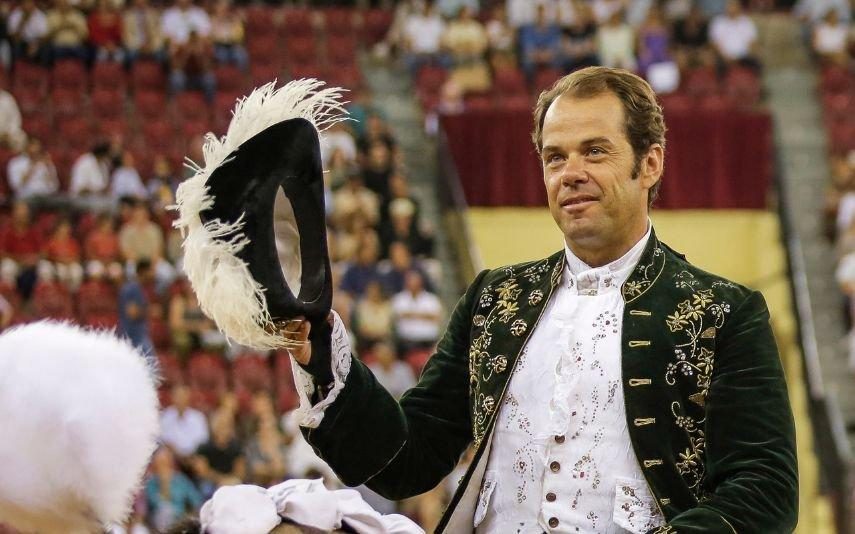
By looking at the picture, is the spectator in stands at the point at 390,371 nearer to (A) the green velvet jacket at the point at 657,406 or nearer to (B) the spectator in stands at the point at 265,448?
(B) the spectator in stands at the point at 265,448

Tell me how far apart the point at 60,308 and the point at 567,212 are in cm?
762

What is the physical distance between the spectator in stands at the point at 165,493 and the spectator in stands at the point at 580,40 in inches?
261

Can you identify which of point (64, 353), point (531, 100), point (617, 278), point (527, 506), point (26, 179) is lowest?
point (527, 506)

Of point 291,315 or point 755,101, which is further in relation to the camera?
Result: point 755,101

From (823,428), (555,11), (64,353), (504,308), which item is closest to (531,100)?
(555,11)

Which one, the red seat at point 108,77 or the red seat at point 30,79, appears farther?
the red seat at point 108,77

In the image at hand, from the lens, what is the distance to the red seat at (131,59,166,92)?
1315 centimetres

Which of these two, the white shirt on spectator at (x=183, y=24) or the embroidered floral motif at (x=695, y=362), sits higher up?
the white shirt on spectator at (x=183, y=24)

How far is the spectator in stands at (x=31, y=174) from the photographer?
11281 mm

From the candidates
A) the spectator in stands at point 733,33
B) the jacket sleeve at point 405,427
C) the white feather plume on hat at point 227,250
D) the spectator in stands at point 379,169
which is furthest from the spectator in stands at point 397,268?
the white feather plume on hat at point 227,250

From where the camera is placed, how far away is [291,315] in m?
2.50

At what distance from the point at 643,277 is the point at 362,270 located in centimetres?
794

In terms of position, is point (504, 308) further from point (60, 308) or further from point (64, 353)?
point (60, 308)

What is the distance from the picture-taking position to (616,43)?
1395 cm
